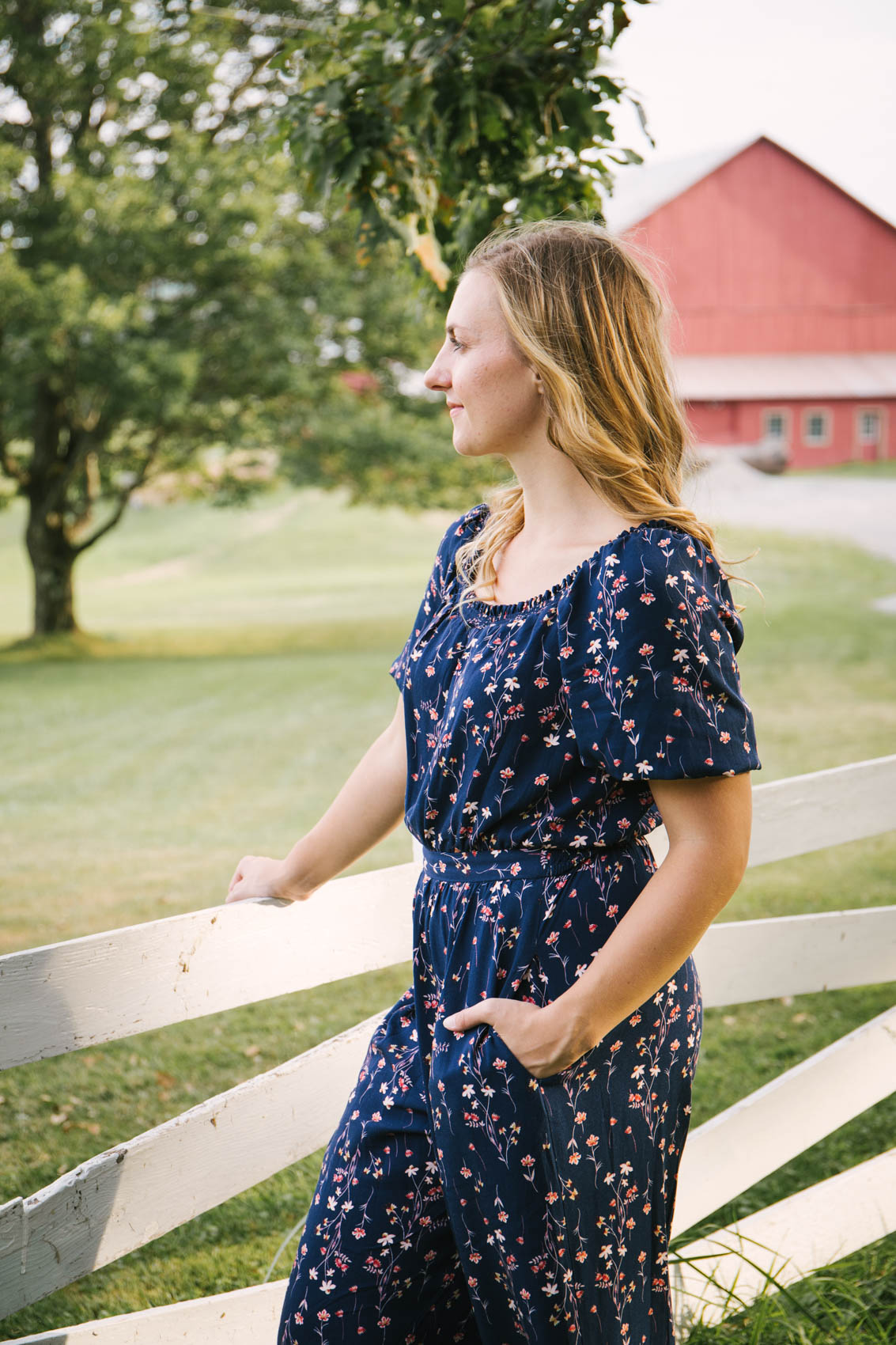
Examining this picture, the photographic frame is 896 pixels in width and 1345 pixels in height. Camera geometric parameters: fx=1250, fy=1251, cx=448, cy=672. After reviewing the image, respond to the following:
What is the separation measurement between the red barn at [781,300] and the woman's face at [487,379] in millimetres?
21146

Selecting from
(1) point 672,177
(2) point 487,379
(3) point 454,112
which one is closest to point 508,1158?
(2) point 487,379

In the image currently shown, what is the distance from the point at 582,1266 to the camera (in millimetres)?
1539

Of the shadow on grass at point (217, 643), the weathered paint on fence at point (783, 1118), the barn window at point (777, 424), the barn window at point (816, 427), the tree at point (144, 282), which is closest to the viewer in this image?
the weathered paint on fence at point (783, 1118)

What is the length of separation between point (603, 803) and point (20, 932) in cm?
574

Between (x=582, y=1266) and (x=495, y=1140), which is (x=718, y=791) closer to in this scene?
(x=495, y=1140)

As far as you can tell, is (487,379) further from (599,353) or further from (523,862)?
(523,862)

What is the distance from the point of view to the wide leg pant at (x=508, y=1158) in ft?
5.02

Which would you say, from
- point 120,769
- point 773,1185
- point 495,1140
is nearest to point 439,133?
point 495,1140

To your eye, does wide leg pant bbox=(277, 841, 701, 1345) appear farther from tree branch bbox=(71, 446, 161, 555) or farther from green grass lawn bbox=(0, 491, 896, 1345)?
tree branch bbox=(71, 446, 161, 555)

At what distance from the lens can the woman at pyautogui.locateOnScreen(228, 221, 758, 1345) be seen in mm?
1486

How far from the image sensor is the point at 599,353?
1.59 m

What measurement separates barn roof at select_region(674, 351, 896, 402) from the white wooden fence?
68.6 ft

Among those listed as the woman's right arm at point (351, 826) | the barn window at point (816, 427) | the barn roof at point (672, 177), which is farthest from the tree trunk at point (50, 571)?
the woman's right arm at point (351, 826)

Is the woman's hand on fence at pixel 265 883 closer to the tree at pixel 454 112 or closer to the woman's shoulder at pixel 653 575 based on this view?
the woman's shoulder at pixel 653 575
